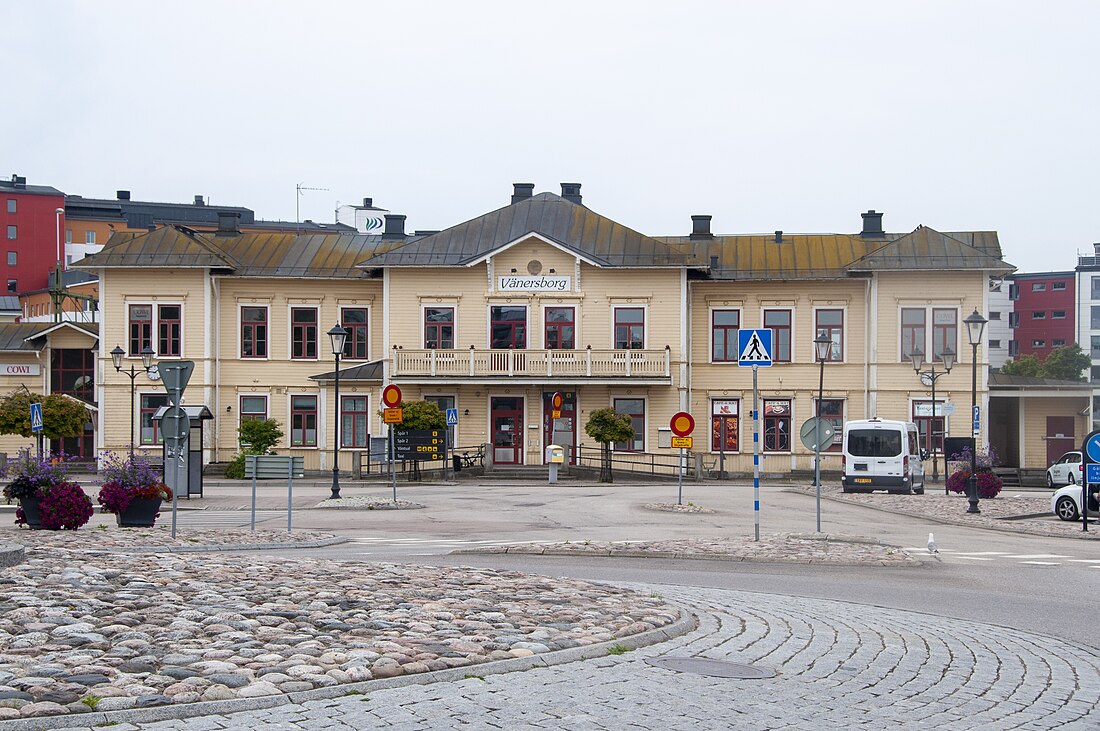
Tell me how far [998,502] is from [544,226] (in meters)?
24.4

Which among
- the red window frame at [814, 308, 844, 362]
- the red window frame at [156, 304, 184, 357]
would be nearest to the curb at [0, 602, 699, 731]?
the red window frame at [814, 308, 844, 362]

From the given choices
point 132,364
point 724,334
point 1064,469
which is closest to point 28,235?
point 132,364

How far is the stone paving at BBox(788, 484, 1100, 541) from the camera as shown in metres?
27.0

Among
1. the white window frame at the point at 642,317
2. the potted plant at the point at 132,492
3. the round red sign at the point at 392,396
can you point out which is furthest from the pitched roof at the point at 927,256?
the potted plant at the point at 132,492

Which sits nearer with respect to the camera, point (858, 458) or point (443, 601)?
point (443, 601)

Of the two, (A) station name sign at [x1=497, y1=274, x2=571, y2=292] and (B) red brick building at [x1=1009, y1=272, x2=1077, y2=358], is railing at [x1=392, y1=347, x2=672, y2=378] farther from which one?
(B) red brick building at [x1=1009, y1=272, x2=1077, y2=358]

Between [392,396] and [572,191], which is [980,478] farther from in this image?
[572,191]

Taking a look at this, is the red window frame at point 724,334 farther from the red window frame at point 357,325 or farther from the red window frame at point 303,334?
the red window frame at point 303,334

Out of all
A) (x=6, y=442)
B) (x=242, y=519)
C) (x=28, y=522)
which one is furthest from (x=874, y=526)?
(x=6, y=442)

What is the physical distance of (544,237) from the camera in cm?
5272

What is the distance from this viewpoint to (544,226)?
2154 inches

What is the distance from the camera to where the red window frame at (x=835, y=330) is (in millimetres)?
54344

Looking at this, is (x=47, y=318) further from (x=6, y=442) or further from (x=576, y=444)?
(x=576, y=444)

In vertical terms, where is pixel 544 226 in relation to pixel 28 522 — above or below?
above
